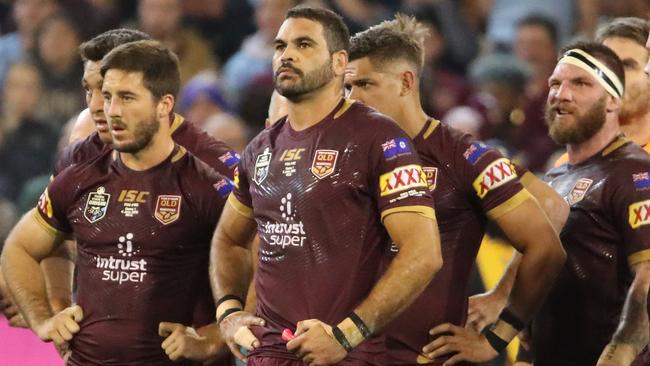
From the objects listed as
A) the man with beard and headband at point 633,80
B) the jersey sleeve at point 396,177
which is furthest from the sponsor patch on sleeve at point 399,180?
the man with beard and headband at point 633,80

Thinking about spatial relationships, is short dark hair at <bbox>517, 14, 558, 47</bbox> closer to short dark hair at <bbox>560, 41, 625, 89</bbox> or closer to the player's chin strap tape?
short dark hair at <bbox>560, 41, 625, 89</bbox>

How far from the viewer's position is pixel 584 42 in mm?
6137

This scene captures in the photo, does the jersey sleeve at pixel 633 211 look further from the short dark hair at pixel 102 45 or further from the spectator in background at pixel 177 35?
the spectator in background at pixel 177 35

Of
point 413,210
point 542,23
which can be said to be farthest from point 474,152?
point 542,23

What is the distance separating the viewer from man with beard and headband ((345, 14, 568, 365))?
5.47m

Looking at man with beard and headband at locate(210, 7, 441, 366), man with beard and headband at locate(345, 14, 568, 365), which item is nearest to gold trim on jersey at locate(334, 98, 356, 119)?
man with beard and headband at locate(210, 7, 441, 366)

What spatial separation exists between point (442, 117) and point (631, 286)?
14.4ft

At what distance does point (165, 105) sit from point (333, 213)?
1139mm

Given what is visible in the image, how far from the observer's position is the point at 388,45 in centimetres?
582

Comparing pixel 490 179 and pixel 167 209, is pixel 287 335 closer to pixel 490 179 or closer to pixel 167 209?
pixel 167 209

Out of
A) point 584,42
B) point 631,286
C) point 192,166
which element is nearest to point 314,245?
A: point 192,166

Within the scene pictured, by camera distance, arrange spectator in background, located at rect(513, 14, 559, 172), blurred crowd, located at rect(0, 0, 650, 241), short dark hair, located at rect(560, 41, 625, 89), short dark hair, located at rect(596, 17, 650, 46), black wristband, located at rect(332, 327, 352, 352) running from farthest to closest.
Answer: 1. blurred crowd, located at rect(0, 0, 650, 241)
2. spectator in background, located at rect(513, 14, 559, 172)
3. short dark hair, located at rect(596, 17, 650, 46)
4. short dark hair, located at rect(560, 41, 625, 89)
5. black wristband, located at rect(332, 327, 352, 352)

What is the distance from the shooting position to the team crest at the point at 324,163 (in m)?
4.94

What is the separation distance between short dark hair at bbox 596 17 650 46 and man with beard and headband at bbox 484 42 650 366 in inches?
23.9
